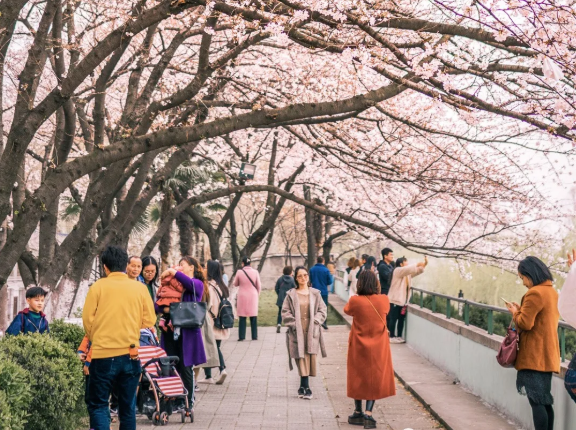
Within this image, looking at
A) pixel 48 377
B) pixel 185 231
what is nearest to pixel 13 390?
pixel 48 377

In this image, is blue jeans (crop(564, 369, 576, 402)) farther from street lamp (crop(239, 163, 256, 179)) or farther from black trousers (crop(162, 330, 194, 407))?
street lamp (crop(239, 163, 256, 179))

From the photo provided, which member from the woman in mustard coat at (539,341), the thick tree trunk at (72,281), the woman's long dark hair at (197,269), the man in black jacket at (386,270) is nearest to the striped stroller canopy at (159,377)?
the woman's long dark hair at (197,269)

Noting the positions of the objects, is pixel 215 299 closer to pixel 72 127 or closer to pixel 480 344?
pixel 72 127

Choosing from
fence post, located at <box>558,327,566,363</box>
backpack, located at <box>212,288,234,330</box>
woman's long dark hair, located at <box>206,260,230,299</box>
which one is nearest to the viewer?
fence post, located at <box>558,327,566,363</box>

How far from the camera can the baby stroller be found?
852 cm

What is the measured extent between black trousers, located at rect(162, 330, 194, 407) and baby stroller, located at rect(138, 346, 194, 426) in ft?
1.38

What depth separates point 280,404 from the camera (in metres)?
10.0

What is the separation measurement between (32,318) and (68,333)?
2.25 ft

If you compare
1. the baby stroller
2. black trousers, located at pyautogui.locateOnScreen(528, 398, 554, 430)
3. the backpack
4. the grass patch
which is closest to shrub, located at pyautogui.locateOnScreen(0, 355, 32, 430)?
the baby stroller

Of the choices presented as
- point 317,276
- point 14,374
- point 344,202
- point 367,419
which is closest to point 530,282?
point 367,419

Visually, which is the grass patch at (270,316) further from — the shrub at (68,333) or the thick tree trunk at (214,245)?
the shrub at (68,333)

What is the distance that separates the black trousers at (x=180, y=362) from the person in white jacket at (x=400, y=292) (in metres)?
6.09

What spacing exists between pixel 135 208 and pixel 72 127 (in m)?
2.89

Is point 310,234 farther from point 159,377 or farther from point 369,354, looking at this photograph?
point 159,377
